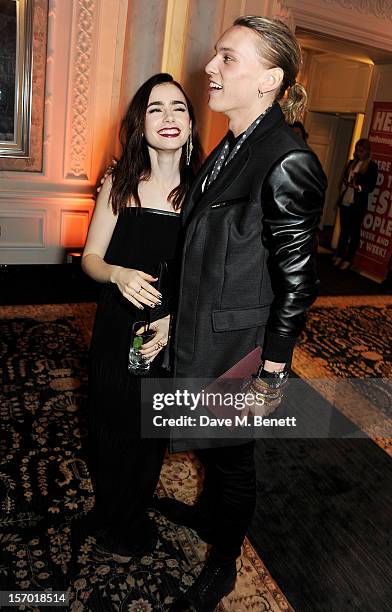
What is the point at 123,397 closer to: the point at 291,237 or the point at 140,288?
the point at 140,288

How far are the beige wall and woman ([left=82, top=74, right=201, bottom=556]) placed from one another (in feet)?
12.0

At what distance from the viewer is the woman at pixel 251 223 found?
4.22 ft

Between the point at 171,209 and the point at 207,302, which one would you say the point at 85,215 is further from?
the point at 207,302

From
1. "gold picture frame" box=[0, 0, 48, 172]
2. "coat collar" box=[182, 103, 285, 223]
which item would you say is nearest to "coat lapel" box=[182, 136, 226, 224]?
"coat collar" box=[182, 103, 285, 223]

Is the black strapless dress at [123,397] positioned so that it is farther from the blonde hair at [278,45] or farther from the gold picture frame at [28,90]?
the gold picture frame at [28,90]

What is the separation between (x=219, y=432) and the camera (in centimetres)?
155

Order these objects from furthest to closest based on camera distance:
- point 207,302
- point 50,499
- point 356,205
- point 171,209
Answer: point 356,205, point 50,499, point 171,209, point 207,302

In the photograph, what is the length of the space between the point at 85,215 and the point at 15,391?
2.96m

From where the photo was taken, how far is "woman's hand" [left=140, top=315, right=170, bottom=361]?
1.61 metres

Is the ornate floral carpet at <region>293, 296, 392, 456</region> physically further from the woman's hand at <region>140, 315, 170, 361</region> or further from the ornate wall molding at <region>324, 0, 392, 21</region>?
the ornate wall molding at <region>324, 0, 392, 21</region>

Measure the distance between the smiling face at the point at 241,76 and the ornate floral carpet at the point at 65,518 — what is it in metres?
1.56

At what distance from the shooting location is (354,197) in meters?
6.96

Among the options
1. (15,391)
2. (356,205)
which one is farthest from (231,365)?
(356,205)

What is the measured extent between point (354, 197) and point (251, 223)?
6.09 metres
